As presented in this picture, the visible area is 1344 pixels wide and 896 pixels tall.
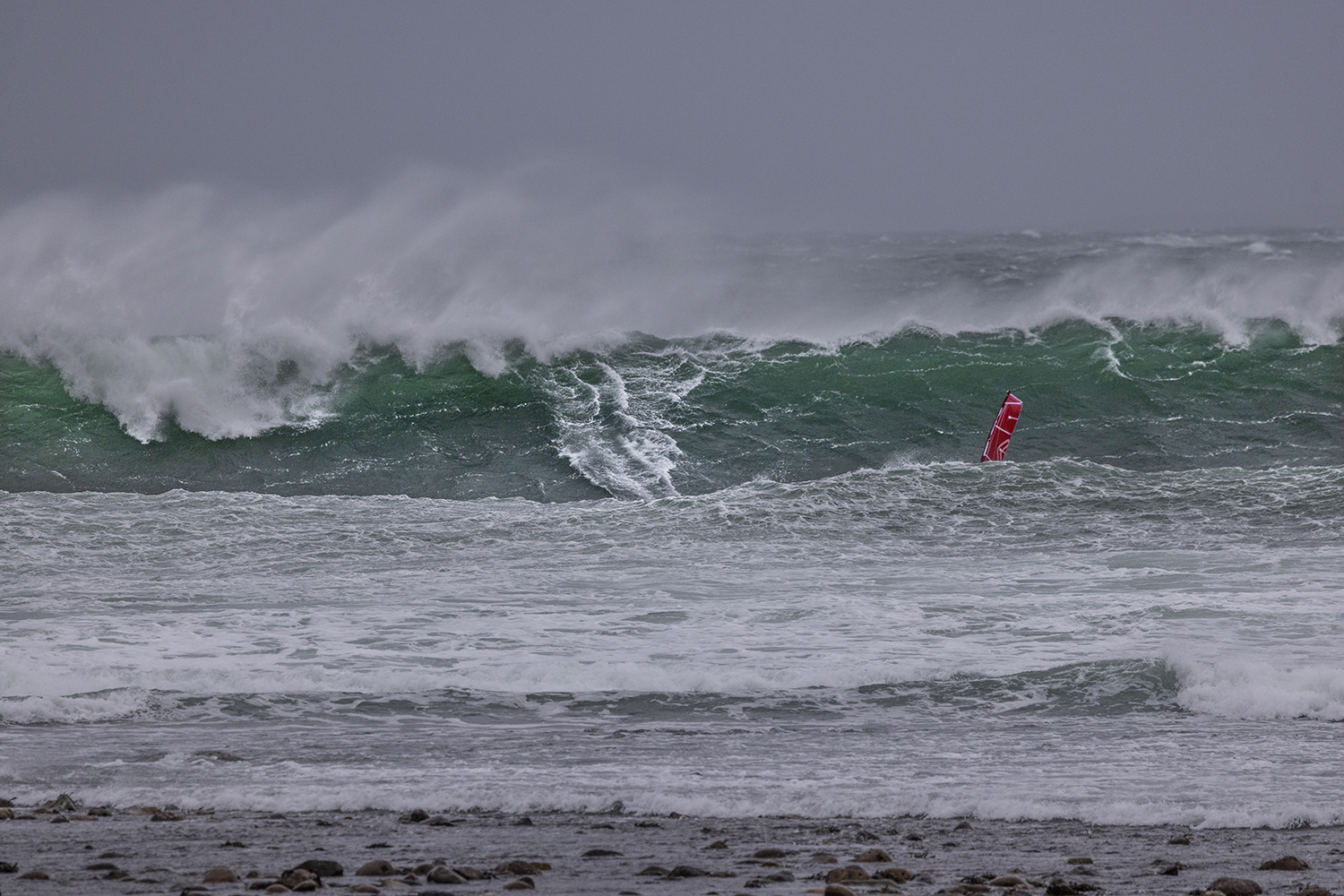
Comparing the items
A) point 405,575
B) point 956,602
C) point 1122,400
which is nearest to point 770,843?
point 956,602

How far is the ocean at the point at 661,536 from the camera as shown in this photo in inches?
229

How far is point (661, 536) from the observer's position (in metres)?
11.5

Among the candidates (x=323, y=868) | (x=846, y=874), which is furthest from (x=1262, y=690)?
(x=323, y=868)

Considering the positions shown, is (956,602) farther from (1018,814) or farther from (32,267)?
(32,267)

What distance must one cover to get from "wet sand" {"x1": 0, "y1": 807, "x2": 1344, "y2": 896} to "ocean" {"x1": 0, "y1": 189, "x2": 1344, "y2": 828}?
0.25 metres

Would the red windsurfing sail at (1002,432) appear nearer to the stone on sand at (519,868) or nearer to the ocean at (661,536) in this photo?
the ocean at (661,536)

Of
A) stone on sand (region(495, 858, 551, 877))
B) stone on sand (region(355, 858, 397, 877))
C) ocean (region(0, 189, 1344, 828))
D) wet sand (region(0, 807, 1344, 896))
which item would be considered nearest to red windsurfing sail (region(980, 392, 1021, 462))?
ocean (region(0, 189, 1344, 828))

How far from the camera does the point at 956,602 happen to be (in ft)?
29.8

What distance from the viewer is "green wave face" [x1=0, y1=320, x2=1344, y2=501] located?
47.8ft

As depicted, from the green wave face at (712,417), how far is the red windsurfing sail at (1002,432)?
1.63ft

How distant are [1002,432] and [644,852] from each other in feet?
35.8

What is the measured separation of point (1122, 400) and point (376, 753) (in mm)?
12809

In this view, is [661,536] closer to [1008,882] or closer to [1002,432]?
[1002,432]

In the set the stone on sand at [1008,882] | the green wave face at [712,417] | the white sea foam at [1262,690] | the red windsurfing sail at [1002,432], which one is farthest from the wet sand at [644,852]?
the red windsurfing sail at [1002,432]
